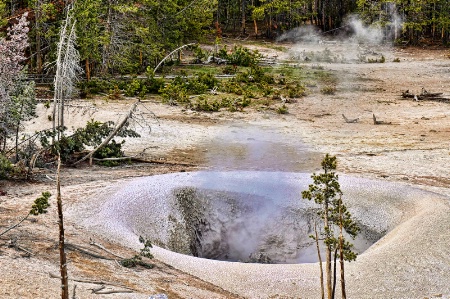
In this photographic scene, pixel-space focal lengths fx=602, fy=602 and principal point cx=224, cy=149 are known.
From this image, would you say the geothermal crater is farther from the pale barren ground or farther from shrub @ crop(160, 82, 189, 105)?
shrub @ crop(160, 82, 189, 105)

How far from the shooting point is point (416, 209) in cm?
1083

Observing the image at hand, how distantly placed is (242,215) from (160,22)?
55.9 ft

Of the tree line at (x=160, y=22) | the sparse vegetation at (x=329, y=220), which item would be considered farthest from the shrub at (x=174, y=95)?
the sparse vegetation at (x=329, y=220)

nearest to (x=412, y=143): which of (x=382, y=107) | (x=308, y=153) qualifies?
(x=308, y=153)

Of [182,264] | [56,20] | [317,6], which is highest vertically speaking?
[317,6]

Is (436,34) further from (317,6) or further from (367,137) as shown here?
(367,137)

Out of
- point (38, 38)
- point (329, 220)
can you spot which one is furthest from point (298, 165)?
point (38, 38)

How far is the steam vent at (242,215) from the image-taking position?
10.3 metres

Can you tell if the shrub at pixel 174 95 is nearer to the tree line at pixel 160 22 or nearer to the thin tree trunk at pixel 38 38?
the tree line at pixel 160 22

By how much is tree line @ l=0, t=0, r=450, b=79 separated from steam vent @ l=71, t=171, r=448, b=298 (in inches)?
190

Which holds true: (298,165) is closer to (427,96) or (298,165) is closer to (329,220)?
(329,220)

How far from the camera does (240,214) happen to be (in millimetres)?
11852

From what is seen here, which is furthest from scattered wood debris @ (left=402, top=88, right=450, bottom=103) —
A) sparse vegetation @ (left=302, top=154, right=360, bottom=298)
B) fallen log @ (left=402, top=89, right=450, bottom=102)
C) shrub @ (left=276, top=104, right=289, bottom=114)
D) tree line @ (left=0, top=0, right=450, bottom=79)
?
sparse vegetation @ (left=302, top=154, right=360, bottom=298)

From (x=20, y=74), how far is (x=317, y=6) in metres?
29.6
